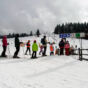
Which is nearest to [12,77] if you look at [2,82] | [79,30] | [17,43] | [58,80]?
[2,82]

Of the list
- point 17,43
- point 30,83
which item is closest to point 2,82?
point 30,83

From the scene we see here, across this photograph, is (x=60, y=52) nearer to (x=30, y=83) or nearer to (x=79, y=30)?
(x=30, y=83)

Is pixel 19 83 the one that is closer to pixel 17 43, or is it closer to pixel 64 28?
pixel 17 43

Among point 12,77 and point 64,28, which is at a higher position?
point 64,28

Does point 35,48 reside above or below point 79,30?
below

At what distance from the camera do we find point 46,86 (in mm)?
5305

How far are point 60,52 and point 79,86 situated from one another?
796 cm

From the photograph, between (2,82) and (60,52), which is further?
(60,52)

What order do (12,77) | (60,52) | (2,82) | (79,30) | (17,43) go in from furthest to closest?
(79,30) < (60,52) < (17,43) < (12,77) < (2,82)

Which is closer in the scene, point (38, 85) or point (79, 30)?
point (38, 85)

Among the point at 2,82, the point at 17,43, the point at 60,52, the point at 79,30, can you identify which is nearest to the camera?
the point at 2,82

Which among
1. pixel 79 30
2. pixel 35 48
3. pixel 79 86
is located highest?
pixel 79 30

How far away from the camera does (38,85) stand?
17.6 ft

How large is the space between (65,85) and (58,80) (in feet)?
2.03
